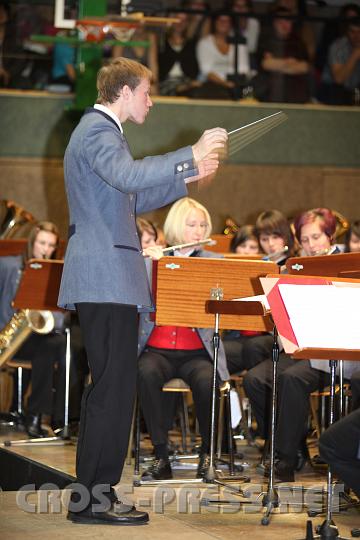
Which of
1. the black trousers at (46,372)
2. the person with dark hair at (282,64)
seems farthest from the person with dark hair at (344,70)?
the black trousers at (46,372)

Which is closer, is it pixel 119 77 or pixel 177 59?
pixel 119 77

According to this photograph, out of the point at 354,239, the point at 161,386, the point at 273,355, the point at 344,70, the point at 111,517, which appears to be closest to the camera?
the point at 111,517

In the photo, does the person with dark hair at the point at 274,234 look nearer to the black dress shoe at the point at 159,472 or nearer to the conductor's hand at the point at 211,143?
the black dress shoe at the point at 159,472

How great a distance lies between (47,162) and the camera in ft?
28.7

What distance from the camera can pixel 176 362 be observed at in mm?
4984

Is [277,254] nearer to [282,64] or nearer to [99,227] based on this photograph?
[99,227]

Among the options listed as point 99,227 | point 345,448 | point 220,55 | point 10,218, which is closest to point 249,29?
point 220,55

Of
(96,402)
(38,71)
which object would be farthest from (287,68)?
(96,402)

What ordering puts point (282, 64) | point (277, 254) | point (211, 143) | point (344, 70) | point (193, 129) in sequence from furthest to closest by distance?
point (344, 70) < point (282, 64) < point (193, 129) < point (277, 254) < point (211, 143)

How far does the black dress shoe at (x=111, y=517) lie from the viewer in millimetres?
3547

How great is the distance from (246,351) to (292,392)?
82cm

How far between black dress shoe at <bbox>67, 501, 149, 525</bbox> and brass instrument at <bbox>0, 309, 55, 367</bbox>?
2.51 meters

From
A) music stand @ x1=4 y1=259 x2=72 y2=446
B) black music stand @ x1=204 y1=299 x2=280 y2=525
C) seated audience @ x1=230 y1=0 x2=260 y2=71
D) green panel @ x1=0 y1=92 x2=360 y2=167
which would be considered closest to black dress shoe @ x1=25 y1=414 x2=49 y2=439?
music stand @ x1=4 y1=259 x2=72 y2=446

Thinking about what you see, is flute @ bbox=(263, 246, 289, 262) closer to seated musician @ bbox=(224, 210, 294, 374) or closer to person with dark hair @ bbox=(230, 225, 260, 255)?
seated musician @ bbox=(224, 210, 294, 374)
